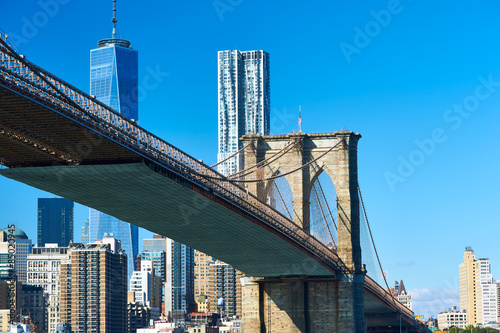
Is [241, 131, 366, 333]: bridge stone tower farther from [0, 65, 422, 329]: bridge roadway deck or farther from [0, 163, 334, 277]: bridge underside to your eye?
[0, 163, 334, 277]: bridge underside

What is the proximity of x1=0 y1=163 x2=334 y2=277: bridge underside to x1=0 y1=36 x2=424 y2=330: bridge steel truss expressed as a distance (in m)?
0.55

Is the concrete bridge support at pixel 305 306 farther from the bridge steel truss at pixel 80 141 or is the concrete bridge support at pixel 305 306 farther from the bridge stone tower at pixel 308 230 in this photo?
the bridge steel truss at pixel 80 141

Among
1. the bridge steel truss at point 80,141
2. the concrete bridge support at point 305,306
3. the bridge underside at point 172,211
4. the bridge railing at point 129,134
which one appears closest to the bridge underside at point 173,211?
the bridge underside at point 172,211

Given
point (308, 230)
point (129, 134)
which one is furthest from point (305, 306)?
point (129, 134)

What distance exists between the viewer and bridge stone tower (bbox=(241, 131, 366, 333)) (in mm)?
92688

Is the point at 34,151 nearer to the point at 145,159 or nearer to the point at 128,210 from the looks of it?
the point at 145,159

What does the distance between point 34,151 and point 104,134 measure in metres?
5.01

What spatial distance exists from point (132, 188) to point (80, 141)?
9640 mm

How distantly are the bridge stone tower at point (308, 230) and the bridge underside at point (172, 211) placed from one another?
201 centimetres

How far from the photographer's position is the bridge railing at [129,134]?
49281 mm

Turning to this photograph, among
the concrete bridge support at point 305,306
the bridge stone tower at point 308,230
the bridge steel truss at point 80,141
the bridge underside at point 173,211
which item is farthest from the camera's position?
the bridge stone tower at point 308,230

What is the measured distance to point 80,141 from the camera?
58.2 metres

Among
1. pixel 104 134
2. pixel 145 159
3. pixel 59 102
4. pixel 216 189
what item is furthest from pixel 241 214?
pixel 59 102

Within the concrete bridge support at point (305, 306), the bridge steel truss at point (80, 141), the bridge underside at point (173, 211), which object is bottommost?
the concrete bridge support at point (305, 306)
